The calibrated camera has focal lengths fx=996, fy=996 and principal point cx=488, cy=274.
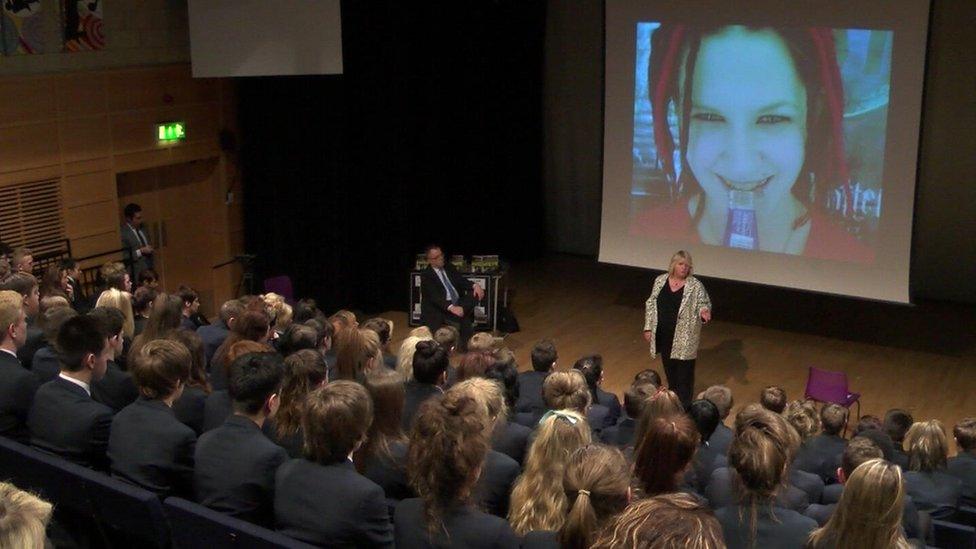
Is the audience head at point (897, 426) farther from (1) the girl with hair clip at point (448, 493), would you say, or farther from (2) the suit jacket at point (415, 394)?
(1) the girl with hair clip at point (448, 493)

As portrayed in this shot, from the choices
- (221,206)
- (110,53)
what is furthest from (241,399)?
(221,206)

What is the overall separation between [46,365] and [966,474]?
15.0 feet

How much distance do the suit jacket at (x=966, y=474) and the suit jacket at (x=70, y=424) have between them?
3961 mm

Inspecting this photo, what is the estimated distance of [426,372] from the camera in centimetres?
475

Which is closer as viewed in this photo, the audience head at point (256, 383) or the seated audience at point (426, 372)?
the audience head at point (256, 383)

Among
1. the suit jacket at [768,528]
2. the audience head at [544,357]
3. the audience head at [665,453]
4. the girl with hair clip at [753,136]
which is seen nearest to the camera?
the suit jacket at [768,528]

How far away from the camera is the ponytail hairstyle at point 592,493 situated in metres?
2.55

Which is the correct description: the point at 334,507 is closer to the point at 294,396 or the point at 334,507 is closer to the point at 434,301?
the point at 294,396

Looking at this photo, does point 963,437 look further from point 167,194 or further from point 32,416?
point 167,194

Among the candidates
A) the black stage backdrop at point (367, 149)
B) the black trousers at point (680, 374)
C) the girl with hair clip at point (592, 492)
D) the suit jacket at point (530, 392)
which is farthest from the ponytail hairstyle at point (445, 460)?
the black stage backdrop at point (367, 149)

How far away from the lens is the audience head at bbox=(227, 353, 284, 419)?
3.67 m

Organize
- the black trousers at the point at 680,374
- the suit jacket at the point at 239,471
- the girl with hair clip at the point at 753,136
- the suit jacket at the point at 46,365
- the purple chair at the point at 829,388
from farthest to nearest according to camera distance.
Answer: the girl with hair clip at the point at 753,136 → the black trousers at the point at 680,374 → the purple chair at the point at 829,388 → the suit jacket at the point at 46,365 → the suit jacket at the point at 239,471

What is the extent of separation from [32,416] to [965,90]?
9.85 m

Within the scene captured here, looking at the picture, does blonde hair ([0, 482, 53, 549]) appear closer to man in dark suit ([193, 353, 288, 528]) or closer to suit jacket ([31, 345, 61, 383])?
man in dark suit ([193, 353, 288, 528])
